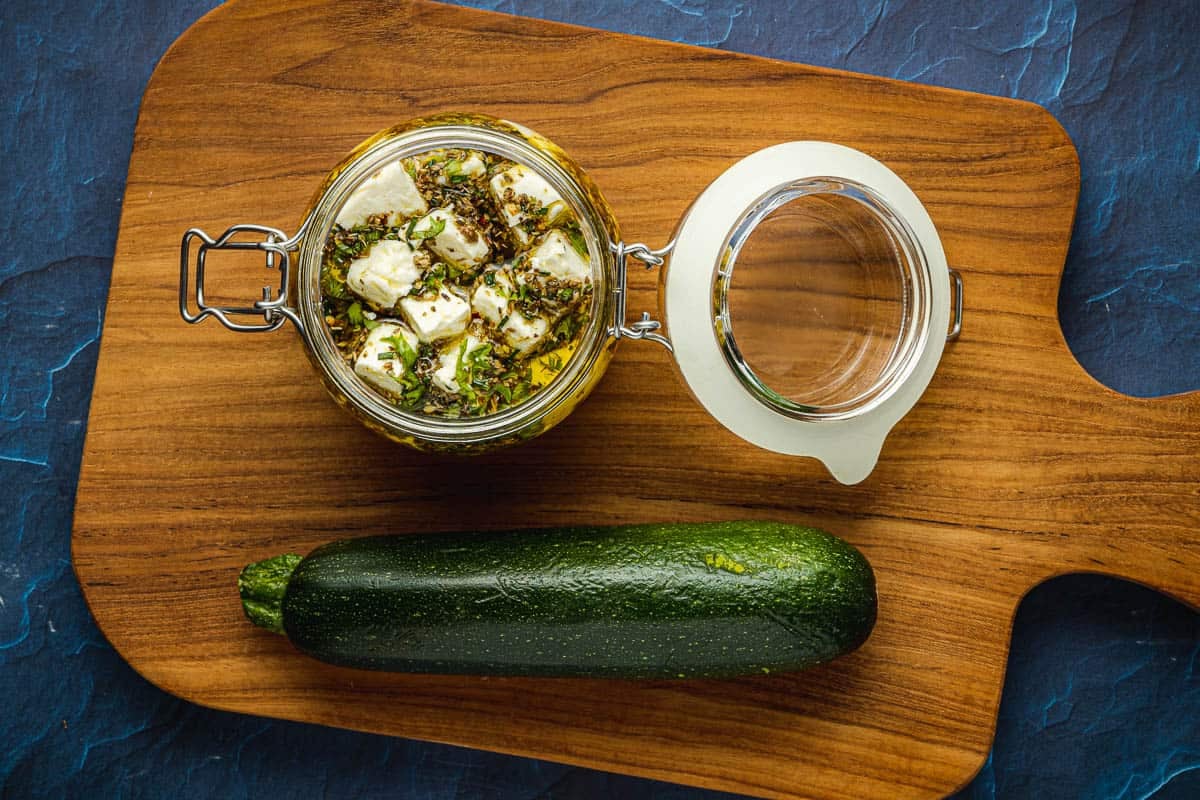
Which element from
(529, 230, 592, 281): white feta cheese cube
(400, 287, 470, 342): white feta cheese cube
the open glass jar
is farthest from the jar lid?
(400, 287, 470, 342): white feta cheese cube

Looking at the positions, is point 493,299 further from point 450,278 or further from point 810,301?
point 810,301

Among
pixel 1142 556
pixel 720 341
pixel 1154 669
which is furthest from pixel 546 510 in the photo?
pixel 1154 669

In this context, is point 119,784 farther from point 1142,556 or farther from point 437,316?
point 1142,556

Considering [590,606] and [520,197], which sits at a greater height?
[520,197]

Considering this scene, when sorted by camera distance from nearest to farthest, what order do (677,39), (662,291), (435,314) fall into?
(435,314) → (662,291) → (677,39)

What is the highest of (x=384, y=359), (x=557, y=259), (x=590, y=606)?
(x=557, y=259)

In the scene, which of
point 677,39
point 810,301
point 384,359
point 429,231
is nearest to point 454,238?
point 429,231

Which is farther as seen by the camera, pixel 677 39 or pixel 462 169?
pixel 677 39

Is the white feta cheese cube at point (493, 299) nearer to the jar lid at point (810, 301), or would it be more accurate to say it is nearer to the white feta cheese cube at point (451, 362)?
the white feta cheese cube at point (451, 362)

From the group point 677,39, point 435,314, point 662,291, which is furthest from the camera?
point 677,39
